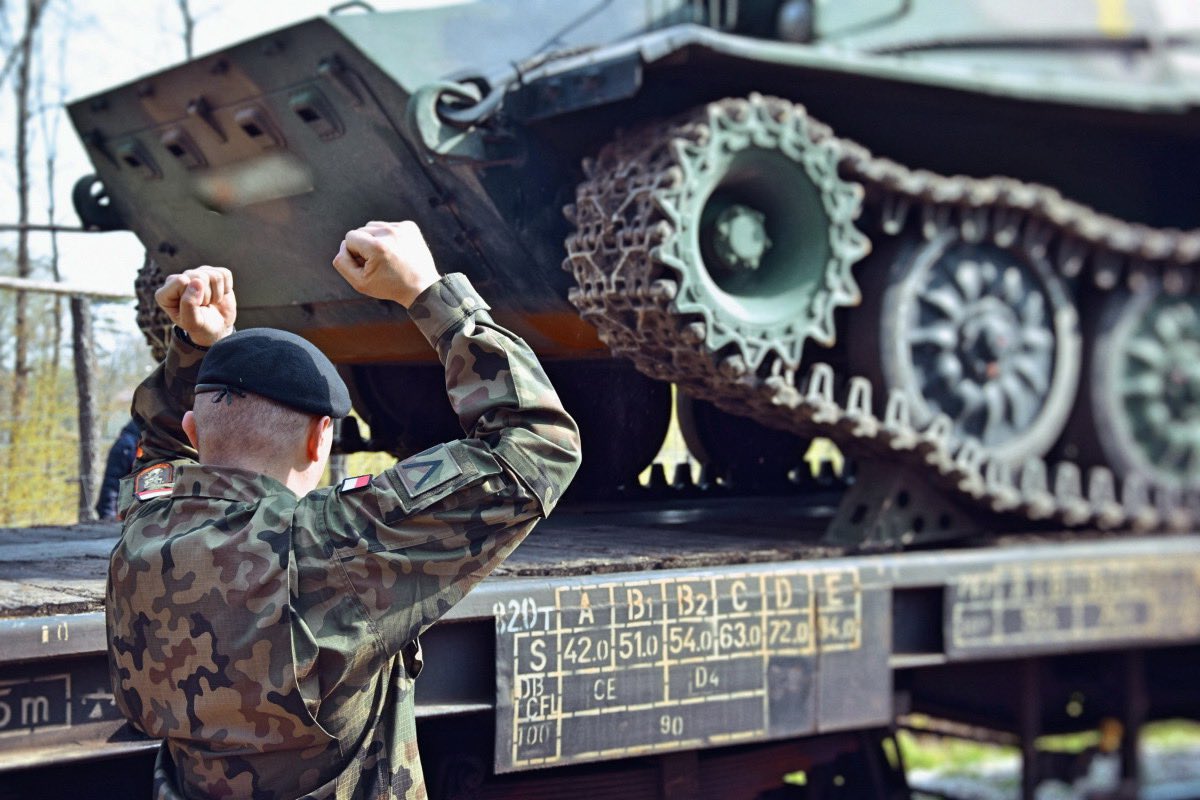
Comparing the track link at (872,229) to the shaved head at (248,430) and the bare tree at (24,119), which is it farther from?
the bare tree at (24,119)

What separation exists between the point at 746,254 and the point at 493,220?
34.3 inches

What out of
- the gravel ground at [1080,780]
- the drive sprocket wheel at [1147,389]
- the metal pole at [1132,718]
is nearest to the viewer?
the metal pole at [1132,718]

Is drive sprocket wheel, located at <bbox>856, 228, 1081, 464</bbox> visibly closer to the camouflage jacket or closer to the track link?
the track link

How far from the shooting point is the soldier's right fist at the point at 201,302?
2.38 metres

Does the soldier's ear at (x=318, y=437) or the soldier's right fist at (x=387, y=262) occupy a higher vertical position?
the soldier's right fist at (x=387, y=262)

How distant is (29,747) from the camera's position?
2.61 m

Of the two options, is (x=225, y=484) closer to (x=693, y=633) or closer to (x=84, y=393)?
(x=693, y=633)

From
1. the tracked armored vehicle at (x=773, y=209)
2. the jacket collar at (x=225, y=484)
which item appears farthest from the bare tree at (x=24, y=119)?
the jacket collar at (x=225, y=484)

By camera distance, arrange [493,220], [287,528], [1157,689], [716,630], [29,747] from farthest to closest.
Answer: [493,220], [1157,689], [716,630], [29,747], [287,528]

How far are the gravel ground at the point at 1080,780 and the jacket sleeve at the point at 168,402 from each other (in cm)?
276

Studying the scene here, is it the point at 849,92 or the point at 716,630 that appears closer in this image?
the point at 716,630

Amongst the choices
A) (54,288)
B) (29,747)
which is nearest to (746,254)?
(29,747)

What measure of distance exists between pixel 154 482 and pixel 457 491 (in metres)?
0.57

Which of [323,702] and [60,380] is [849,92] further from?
[60,380]
